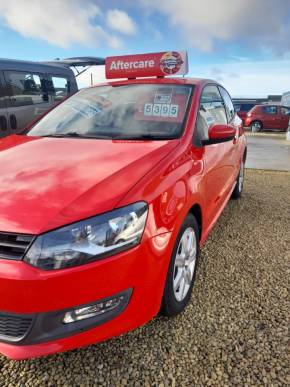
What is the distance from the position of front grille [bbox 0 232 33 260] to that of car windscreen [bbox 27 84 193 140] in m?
1.22

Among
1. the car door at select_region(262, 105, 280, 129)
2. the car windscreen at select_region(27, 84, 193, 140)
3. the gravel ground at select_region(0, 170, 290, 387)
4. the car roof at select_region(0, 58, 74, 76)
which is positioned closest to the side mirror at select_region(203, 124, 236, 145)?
the car windscreen at select_region(27, 84, 193, 140)

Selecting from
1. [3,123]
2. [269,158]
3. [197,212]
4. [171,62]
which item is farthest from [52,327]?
[269,158]

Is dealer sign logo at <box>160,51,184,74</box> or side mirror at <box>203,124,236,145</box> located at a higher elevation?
dealer sign logo at <box>160,51,184,74</box>

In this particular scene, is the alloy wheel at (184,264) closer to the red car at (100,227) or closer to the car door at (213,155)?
the red car at (100,227)

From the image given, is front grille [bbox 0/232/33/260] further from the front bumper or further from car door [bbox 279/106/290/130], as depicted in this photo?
car door [bbox 279/106/290/130]

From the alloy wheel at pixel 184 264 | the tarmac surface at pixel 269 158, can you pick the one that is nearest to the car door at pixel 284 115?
the tarmac surface at pixel 269 158

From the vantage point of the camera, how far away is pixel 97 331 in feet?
5.34

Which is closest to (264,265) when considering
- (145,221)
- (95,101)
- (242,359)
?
(242,359)

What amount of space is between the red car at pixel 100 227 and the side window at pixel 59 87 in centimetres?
384

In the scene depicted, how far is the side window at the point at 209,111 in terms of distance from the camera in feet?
8.71

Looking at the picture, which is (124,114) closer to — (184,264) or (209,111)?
A: (209,111)

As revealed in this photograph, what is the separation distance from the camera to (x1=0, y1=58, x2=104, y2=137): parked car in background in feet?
16.5

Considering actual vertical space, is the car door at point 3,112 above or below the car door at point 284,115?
above

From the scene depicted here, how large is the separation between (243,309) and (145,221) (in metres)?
1.11
